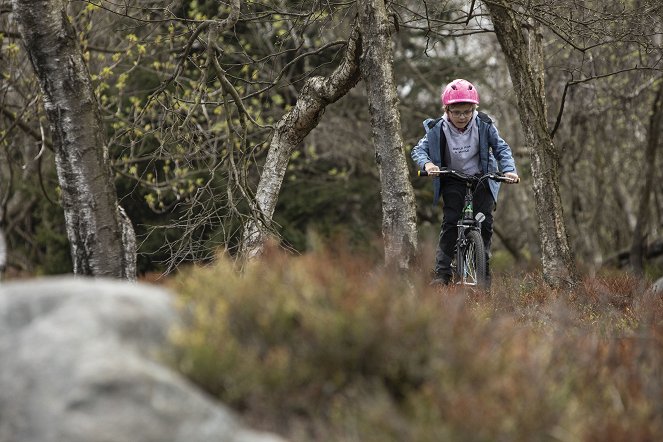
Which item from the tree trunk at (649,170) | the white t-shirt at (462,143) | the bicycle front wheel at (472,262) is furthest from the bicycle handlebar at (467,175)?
the tree trunk at (649,170)

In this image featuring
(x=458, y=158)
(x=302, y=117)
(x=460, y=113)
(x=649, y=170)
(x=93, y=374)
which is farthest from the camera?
(x=649, y=170)

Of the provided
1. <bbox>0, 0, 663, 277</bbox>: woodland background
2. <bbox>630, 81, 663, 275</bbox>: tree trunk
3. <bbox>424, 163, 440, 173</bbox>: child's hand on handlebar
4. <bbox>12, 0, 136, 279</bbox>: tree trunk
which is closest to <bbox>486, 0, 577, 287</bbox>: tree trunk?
<bbox>424, 163, 440, 173</bbox>: child's hand on handlebar

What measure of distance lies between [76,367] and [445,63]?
15611 mm

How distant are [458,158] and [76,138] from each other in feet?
12.6

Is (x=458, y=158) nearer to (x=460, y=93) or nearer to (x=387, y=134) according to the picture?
(x=460, y=93)

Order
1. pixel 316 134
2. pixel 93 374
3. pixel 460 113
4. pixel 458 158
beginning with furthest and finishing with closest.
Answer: pixel 316 134, pixel 458 158, pixel 460 113, pixel 93 374

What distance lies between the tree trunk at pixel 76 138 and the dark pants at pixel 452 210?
3291 mm

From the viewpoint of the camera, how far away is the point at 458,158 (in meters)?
8.69

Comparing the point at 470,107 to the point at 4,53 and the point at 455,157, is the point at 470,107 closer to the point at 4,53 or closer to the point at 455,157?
the point at 455,157

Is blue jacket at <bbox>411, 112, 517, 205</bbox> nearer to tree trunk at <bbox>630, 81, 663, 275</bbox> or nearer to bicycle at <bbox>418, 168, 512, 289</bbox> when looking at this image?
bicycle at <bbox>418, 168, 512, 289</bbox>

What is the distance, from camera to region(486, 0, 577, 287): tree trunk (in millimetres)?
9281

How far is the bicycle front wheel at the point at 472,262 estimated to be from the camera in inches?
319

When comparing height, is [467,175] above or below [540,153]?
below

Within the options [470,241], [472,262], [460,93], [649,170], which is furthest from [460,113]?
[649,170]
